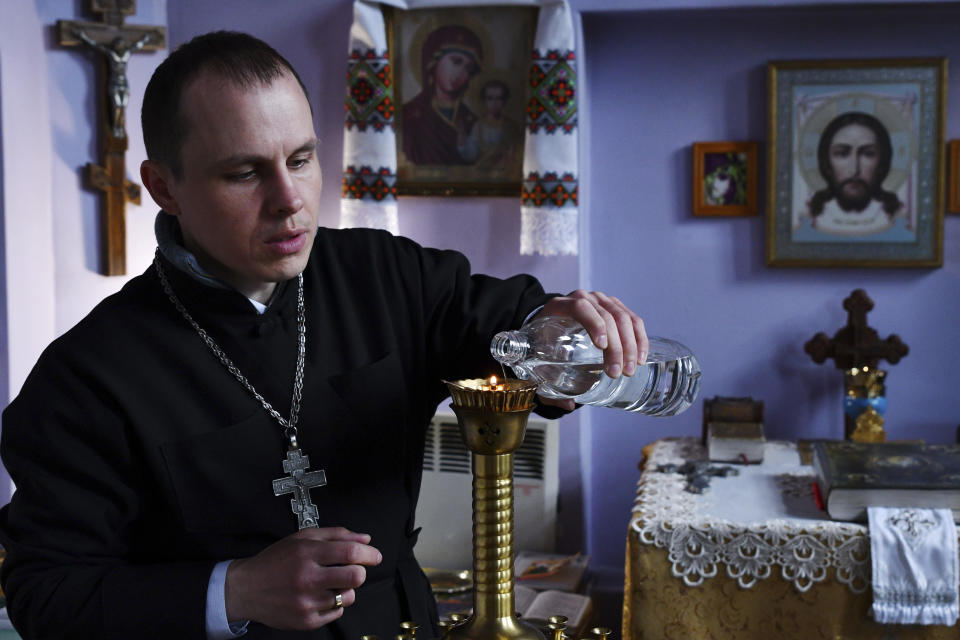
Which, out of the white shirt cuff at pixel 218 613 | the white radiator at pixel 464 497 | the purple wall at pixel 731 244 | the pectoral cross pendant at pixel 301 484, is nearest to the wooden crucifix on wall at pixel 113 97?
the white radiator at pixel 464 497

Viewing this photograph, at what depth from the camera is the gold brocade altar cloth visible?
6.70 feet

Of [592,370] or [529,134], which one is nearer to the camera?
[592,370]

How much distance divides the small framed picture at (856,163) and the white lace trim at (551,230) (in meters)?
0.69

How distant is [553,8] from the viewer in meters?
2.90

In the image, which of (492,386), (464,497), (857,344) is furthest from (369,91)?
(492,386)

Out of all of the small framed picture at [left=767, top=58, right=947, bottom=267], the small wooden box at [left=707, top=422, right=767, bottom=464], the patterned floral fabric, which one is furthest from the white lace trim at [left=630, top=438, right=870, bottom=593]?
the patterned floral fabric

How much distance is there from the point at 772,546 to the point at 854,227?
1.37 m

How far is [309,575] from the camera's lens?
0.92 meters

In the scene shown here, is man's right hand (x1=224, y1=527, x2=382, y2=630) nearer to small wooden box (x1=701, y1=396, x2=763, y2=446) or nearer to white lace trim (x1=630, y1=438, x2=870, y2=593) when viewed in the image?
white lace trim (x1=630, y1=438, x2=870, y2=593)

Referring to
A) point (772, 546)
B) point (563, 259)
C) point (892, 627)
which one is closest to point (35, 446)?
point (772, 546)

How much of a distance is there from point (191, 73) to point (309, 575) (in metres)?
0.65

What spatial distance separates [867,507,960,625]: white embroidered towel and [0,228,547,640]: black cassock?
1.06 m

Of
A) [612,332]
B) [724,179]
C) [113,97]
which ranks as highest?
[113,97]

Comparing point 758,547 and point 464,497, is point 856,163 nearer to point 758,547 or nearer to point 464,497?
point 758,547
